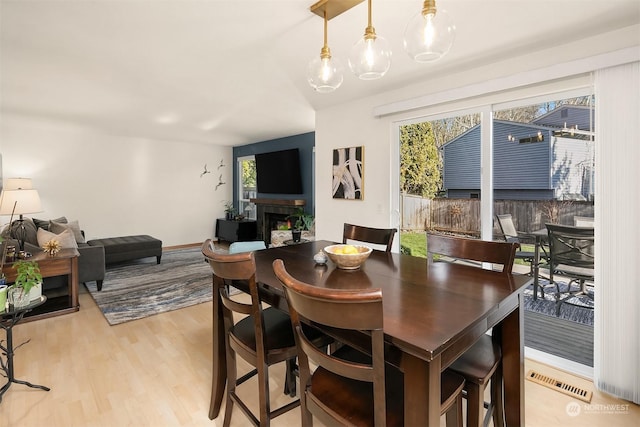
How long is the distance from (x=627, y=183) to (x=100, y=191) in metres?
7.39

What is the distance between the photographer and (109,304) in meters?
3.52

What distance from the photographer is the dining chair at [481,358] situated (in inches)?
52.0

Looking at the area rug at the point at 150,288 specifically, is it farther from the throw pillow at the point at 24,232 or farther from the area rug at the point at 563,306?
the area rug at the point at 563,306

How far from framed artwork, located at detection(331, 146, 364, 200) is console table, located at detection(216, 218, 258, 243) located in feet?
11.4

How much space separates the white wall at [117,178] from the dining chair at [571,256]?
6.77m

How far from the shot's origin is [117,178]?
20.9 ft

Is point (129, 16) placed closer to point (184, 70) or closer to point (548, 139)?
point (184, 70)

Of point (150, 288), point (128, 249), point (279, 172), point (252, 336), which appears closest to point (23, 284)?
point (252, 336)

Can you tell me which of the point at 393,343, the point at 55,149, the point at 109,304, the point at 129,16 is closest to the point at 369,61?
the point at 393,343

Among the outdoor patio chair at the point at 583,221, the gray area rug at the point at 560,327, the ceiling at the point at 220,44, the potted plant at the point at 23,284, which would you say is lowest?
the gray area rug at the point at 560,327

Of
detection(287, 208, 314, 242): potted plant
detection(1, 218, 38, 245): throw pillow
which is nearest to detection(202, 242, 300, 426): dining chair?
detection(287, 208, 314, 242): potted plant

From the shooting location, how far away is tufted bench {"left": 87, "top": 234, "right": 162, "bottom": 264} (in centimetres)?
491

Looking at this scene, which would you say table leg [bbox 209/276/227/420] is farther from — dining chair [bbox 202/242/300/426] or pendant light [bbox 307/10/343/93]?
pendant light [bbox 307/10/343/93]

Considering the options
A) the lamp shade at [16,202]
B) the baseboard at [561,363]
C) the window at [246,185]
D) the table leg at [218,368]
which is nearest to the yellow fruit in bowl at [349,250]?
the table leg at [218,368]
